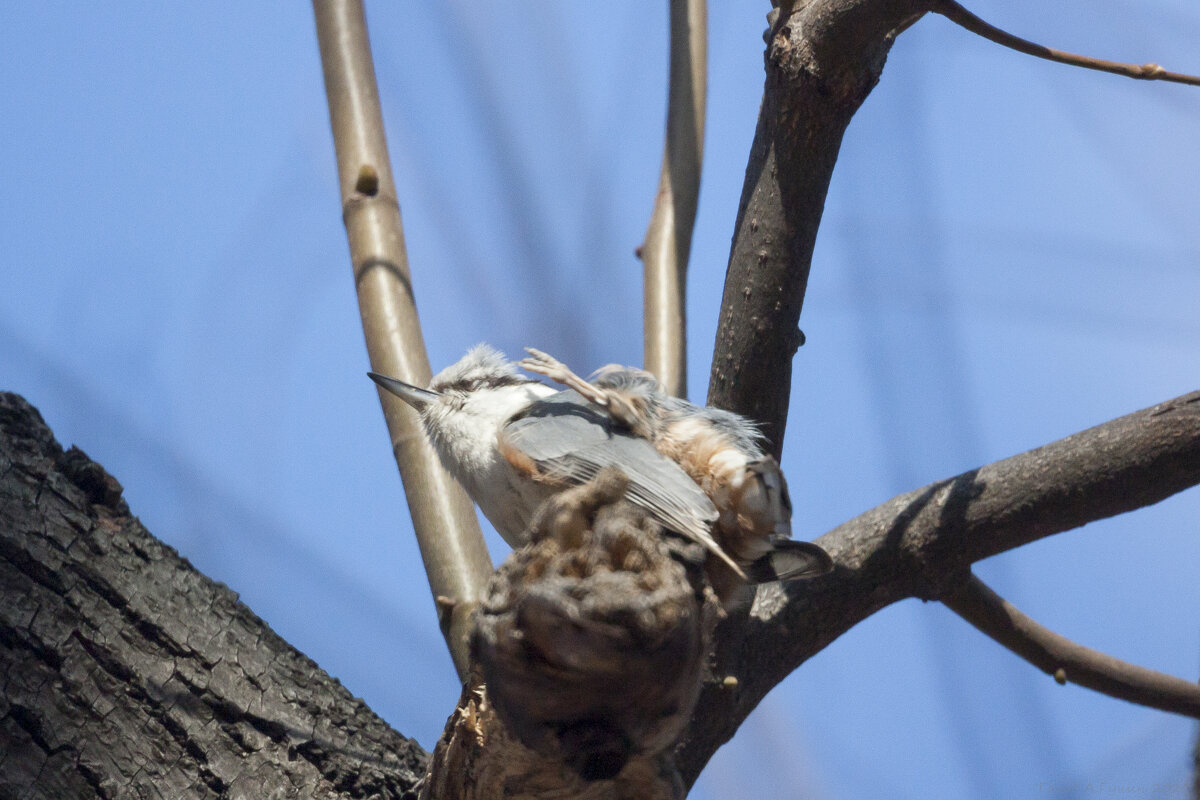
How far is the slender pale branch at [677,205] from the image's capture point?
2.71 metres

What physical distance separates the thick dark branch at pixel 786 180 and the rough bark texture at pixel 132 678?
3.30ft

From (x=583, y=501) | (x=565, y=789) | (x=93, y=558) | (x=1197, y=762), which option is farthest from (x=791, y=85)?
(x=1197, y=762)

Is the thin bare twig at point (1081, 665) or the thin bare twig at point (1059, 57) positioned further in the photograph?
the thin bare twig at point (1081, 665)

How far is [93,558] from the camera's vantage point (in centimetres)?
162

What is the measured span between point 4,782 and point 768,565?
4.07ft

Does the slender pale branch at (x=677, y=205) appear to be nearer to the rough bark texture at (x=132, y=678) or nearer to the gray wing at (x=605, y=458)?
the gray wing at (x=605, y=458)

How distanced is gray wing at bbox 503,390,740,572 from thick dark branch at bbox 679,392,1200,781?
56 cm

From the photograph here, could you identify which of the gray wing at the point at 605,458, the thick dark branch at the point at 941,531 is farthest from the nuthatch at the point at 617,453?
the thick dark branch at the point at 941,531

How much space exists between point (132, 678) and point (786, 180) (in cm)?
145

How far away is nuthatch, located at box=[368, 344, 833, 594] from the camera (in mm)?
1458

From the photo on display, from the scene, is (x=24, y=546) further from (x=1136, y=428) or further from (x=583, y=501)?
(x=1136, y=428)

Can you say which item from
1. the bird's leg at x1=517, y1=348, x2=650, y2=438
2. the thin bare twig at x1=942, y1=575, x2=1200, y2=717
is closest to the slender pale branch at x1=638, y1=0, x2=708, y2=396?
the bird's leg at x1=517, y1=348, x2=650, y2=438

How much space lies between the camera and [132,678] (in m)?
1.53

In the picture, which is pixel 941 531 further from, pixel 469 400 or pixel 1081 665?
pixel 469 400
